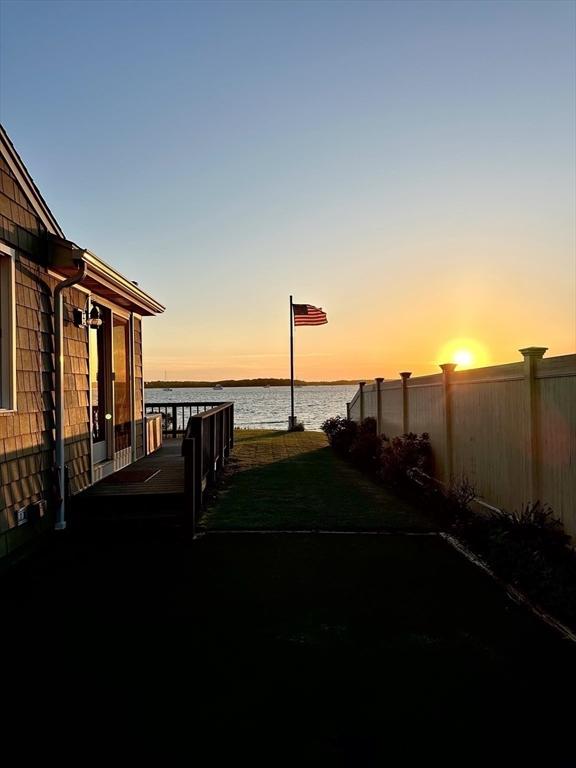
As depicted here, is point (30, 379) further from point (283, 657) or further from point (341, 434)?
point (341, 434)

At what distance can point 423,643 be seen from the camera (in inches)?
125

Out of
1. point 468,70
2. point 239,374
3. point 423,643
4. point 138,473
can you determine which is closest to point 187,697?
point 423,643

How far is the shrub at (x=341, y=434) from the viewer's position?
12859 mm

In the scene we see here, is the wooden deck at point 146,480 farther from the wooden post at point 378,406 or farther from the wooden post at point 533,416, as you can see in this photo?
the wooden post at point 378,406

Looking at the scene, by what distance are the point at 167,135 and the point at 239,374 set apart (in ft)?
163

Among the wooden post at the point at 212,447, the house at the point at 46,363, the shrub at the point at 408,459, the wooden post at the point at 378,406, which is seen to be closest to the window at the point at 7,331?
the house at the point at 46,363

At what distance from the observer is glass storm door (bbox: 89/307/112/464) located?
721cm

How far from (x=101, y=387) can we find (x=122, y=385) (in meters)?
0.76

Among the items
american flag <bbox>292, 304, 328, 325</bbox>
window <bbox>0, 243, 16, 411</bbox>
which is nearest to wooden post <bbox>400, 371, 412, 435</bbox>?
window <bbox>0, 243, 16, 411</bbox>

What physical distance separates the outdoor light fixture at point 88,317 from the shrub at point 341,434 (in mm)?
6815

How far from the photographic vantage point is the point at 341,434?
13.2m

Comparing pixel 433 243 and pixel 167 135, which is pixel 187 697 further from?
pixel 433 243

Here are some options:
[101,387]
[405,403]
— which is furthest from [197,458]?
[405,403]

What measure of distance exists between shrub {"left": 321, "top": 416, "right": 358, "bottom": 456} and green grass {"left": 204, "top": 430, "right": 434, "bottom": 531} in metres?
0.88
